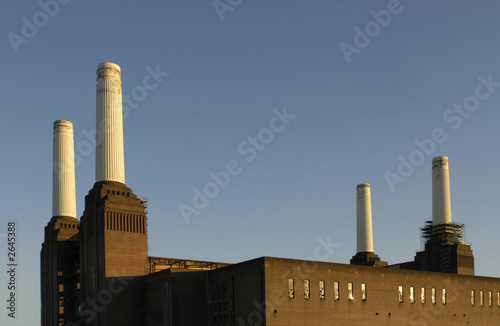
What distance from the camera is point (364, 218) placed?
3925 inches

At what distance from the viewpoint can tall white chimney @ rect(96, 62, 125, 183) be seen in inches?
2707

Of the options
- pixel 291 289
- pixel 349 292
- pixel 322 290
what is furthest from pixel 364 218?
pixel 291 289

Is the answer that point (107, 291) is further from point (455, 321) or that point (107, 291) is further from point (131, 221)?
point (455, 321)

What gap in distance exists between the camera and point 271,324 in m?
57.8

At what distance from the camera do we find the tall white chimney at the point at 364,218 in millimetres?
99312

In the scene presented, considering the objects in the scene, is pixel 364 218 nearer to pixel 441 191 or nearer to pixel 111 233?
pixel 441 191

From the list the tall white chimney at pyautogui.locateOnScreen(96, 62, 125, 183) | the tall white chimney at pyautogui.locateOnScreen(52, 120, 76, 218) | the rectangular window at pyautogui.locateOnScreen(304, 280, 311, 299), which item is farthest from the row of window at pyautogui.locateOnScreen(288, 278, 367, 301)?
the tall white chimney at pyautogui.locateOnScreen(52, 120, 76, 218)

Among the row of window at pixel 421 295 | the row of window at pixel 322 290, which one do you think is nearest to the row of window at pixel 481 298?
the row of window at pixel 421 295

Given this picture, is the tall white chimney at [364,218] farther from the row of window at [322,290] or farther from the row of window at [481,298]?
the row of window at [322,290]

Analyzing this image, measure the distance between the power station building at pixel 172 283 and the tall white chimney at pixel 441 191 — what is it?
1241cm

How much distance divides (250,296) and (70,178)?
31559 millimetres

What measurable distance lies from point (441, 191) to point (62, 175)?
46498 millimetres

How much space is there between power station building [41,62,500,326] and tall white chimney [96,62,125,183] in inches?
3.8

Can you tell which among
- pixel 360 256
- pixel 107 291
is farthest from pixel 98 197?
pixel 360 256
